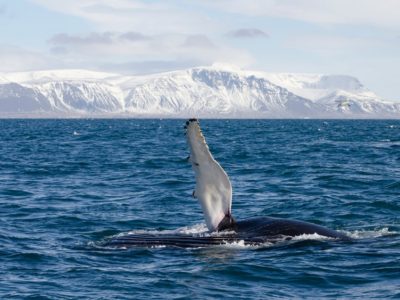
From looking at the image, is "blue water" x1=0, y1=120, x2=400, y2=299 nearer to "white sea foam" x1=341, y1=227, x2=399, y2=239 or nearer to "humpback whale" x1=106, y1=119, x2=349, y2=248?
"white sea foam" x1=341, y1=227, x2=399, y2=239

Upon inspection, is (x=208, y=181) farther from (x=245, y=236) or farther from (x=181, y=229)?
(x=181, y=229)

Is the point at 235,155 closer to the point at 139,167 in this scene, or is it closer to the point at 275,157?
the point at 275,157

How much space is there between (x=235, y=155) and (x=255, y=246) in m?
29.1

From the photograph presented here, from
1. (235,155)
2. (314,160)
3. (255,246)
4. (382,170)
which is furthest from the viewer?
(235,155)

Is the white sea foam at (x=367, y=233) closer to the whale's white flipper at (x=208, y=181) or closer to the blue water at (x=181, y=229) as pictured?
the blue water at (x=181, y=229)

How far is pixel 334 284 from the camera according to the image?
12219 mm

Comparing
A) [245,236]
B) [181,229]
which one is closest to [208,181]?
[245,236]

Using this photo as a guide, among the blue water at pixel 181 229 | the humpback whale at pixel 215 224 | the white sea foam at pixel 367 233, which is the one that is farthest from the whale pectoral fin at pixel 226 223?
the white sea foam at pixel 367 233

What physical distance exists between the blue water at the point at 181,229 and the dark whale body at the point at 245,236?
0.22m

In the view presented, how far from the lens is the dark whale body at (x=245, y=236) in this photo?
14805mm

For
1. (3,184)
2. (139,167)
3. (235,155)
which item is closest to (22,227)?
(3,184)

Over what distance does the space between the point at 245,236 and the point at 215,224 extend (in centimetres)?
62

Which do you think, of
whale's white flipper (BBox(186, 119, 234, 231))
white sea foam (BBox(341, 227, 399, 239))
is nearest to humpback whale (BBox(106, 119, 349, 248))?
whale's white flipper (BBox(186, 119, 234, 231))

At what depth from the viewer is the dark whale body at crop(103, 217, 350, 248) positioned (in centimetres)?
1480
